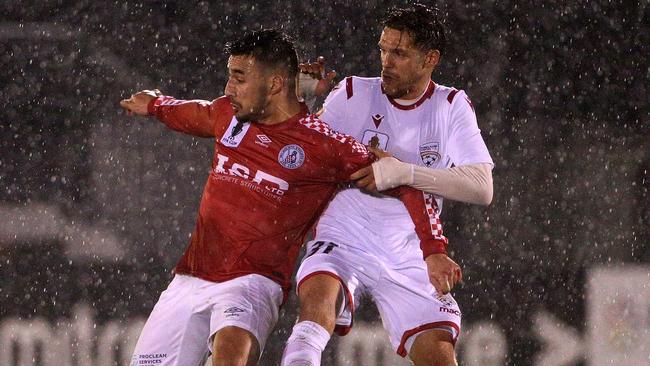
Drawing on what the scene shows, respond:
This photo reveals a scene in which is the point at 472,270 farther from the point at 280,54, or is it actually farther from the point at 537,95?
the point at 280,54

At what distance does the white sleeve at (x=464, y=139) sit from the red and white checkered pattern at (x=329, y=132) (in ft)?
1.34

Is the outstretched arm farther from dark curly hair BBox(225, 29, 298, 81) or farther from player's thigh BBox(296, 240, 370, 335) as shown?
player's thigh BBox(296, 240, 370, 335)

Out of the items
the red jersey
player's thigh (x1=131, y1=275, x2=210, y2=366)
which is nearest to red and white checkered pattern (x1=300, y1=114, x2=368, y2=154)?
the red jersey

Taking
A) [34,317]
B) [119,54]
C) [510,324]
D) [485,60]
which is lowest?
[34,317]

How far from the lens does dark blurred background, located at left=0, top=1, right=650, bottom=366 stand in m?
6.38

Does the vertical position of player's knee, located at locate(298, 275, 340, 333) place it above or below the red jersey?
below

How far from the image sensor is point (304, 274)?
13.2 feet

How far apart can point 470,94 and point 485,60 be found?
0.22 meters

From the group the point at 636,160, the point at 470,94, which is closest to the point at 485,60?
the point at 470,94

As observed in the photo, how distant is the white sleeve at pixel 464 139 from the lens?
428cm

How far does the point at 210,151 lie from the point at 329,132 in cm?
246

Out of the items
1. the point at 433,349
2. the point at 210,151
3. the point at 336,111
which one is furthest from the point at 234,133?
the point at 210,151

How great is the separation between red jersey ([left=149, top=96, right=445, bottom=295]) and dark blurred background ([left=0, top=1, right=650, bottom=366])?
233cm

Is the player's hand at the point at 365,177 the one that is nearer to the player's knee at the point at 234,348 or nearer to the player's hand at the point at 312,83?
the player's hand at the point at 312,83
